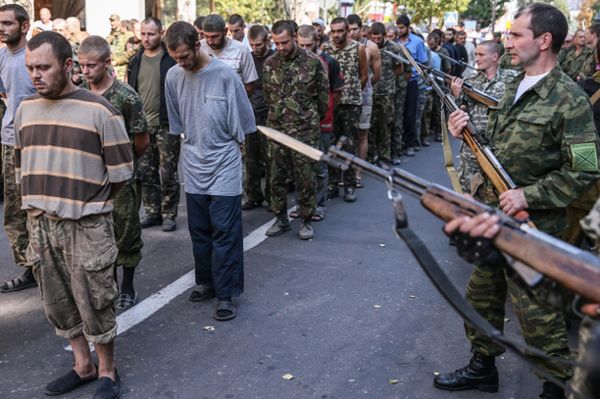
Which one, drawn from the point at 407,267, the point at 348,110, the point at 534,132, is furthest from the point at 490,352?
the point at 348,110

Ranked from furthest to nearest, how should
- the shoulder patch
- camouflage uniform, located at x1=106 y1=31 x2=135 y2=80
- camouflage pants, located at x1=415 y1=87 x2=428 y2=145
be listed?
1. camouflage pants, located at x1=415 y1=87 x2=428 y2=145
2. camouflage uniform, located at x1=106 y1=31 x2=135 y2=80
3. the shoulder patch

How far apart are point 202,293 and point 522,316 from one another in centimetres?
258

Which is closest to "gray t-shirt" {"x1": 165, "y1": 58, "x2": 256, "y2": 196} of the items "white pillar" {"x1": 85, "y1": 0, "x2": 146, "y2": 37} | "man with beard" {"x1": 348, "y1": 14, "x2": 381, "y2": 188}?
"man with beard" {"x1": 348, "y1": 14, "x2": 381, "y2": 188}

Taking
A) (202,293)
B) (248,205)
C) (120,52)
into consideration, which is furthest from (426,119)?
(202,293)

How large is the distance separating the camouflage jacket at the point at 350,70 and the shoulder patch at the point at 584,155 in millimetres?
5313

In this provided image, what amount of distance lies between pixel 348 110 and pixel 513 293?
541 cm

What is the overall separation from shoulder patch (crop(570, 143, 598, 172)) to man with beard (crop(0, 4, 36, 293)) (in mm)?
3922

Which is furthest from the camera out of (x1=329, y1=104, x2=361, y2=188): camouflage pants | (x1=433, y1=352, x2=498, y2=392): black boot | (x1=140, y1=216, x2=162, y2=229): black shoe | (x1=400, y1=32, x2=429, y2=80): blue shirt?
(x1=400, y1=32, x2=429, y2=80): blue shirt

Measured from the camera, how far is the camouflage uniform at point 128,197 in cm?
495

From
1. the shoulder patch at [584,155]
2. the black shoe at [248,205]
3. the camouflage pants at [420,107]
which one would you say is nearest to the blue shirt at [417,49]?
the camouflage pants at [420,107]

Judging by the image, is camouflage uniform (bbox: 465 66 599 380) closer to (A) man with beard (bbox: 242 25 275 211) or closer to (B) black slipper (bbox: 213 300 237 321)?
(B) black slipper (bbox: 213 300 237 321)

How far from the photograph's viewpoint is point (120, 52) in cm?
1195

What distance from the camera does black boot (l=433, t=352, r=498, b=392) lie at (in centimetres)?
412

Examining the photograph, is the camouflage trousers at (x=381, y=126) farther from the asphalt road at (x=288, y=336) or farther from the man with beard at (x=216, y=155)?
the man with beard at (x=216, y=155)
